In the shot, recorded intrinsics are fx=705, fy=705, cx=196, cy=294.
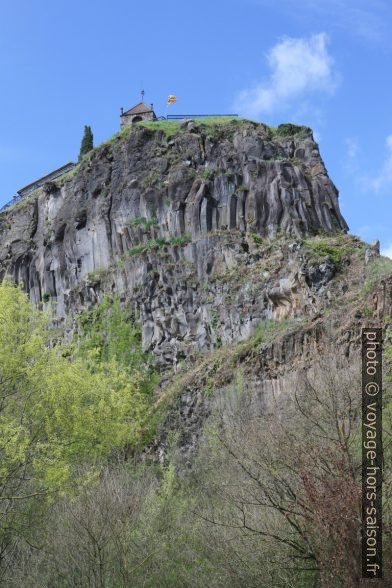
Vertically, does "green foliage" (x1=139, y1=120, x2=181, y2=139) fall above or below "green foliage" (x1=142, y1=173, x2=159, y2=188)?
above

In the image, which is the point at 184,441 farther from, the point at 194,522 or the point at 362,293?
the point at 194,522

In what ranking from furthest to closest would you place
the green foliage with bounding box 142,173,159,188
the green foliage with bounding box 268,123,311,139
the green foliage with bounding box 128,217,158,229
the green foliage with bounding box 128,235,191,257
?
the green foliage with bounding box 268,123,311,139 → the green foliage with bounding box 142,173,159,188 → the green foliage with bounding box 128,217,158,229 → the green foliage with bounding box 128,235,191,257

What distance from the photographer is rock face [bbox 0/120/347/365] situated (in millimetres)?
43750

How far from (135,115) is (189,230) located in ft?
75.6

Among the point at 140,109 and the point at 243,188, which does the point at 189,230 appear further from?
the point at 140,109

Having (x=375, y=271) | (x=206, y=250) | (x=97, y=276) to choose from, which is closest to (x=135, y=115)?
(x=97, y=276)

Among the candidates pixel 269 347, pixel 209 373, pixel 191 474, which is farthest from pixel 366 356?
pixel 209 373

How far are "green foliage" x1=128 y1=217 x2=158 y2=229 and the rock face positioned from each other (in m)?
0.08

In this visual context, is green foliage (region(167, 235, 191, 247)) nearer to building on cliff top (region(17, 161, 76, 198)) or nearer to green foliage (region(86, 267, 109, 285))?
green foliage (region(86, 267, 109, 285))

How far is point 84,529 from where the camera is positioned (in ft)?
66.3

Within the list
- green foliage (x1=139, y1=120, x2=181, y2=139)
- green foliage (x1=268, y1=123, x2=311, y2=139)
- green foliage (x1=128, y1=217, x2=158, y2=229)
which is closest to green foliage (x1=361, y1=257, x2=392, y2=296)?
green foliage (x1=128, y1=217, x2=158, y2=229)

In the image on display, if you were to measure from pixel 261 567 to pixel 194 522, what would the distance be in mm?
6298

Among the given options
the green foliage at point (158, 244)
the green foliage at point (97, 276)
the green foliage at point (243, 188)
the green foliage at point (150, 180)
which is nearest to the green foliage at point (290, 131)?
the green foliage at point (243, 188)

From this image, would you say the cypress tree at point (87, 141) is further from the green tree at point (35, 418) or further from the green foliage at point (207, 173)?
the green tree at point (35, 418)
